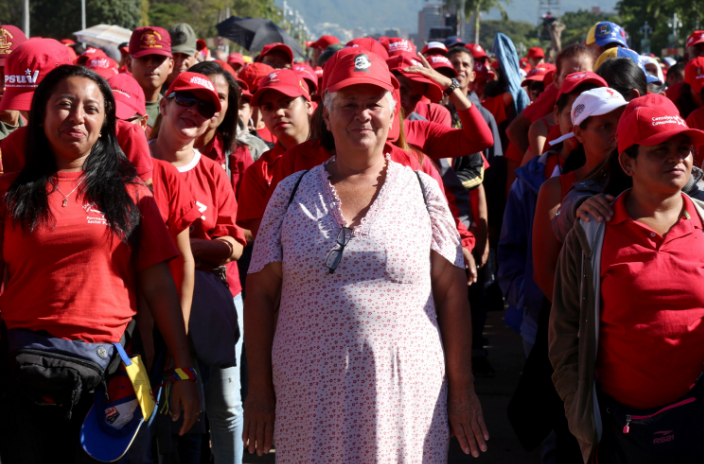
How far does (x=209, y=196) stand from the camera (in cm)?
375

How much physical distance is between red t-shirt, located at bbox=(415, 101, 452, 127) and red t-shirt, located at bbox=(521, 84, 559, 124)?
83 centimetres

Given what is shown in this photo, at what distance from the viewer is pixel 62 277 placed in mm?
2688

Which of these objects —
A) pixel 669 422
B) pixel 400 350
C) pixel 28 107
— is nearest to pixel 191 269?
pixel 28 107

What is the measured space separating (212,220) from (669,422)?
2.24 meters

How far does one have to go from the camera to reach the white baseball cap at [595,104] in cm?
345

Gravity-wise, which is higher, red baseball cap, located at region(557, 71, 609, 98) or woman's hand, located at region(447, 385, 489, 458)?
A: red baseball cap, located at region(557, 71, 609, 98)

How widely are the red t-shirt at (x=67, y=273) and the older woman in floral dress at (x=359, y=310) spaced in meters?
0.51

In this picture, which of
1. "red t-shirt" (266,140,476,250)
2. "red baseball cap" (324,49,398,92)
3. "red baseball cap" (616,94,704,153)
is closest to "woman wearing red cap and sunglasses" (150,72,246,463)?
"red t-shirt" (266,140,476,250)

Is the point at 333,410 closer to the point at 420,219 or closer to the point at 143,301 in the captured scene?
the point at 420,219

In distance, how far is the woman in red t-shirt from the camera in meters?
2.68

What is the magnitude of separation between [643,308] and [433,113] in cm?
269

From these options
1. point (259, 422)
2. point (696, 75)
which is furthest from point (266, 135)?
point (259, 422)

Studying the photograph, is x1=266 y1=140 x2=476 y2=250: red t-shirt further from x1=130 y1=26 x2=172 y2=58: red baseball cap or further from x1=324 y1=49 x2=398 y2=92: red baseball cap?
x1=130 y1=26 x2=172 y2=58: red baseball cap

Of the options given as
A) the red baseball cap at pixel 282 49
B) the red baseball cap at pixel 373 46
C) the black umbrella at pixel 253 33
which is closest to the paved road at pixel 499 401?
the red baseball cap at pixel 373 46
